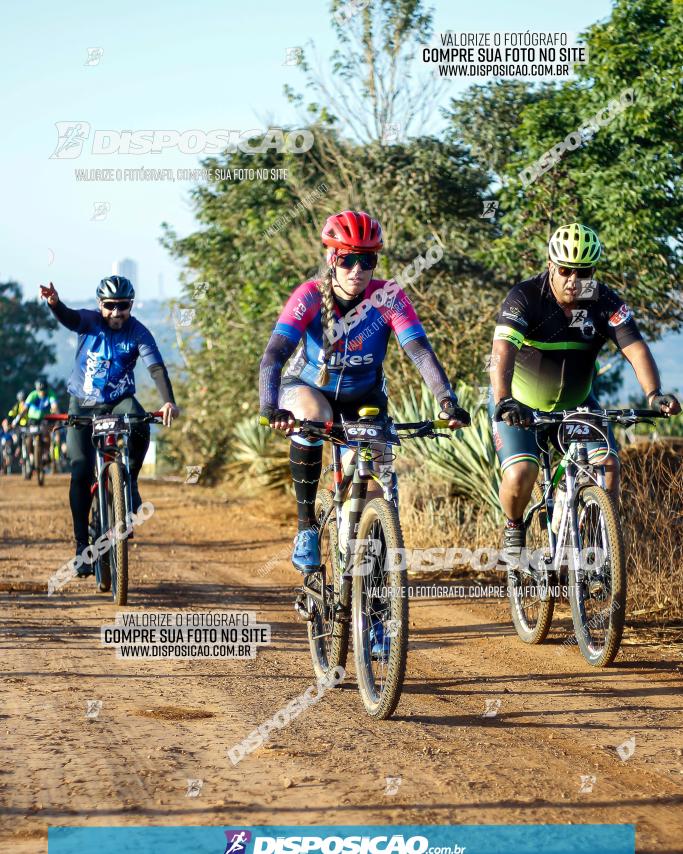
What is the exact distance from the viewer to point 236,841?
3.64 m

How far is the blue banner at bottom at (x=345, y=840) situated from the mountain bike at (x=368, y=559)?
51.1 inches

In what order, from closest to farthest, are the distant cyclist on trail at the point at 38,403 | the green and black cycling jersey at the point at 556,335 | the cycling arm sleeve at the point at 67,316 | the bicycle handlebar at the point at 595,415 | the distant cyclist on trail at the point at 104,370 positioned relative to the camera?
the bicycle handlebar at the point at 595,415, the green and black cycling jersey at the point at 556,335, the cycling arm sleeve at the point at 67,316, the distant cyclist on trail at the point at 104,370, the distant cyclist on trail at the point at 38,403

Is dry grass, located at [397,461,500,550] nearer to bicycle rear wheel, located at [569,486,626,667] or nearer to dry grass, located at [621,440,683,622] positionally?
dry grass, located at [621,440,683,622]

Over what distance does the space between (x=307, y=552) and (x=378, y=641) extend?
0.80m

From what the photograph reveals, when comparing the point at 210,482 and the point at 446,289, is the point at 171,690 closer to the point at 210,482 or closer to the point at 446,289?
the point at 446,289

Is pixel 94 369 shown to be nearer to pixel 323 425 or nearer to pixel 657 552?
pixel 323 425

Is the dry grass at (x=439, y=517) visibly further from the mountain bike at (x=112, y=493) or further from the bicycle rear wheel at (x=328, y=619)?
the bicycle rear wheel at (x=328, y=619)

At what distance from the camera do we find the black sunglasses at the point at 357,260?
18.9ft

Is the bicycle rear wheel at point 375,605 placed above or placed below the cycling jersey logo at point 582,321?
below

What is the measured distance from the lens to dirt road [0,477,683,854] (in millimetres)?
3922

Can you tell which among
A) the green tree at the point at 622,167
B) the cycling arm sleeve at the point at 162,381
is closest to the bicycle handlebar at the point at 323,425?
the cycling arm sleeve at the point at 162,381

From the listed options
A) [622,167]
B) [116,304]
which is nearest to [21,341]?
[622,167]

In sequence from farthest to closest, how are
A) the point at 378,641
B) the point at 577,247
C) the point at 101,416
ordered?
the point at 101,416
the point at 577,247
the point at 378,641

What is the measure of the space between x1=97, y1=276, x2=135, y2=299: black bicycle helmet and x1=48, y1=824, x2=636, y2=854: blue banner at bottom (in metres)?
5.61
